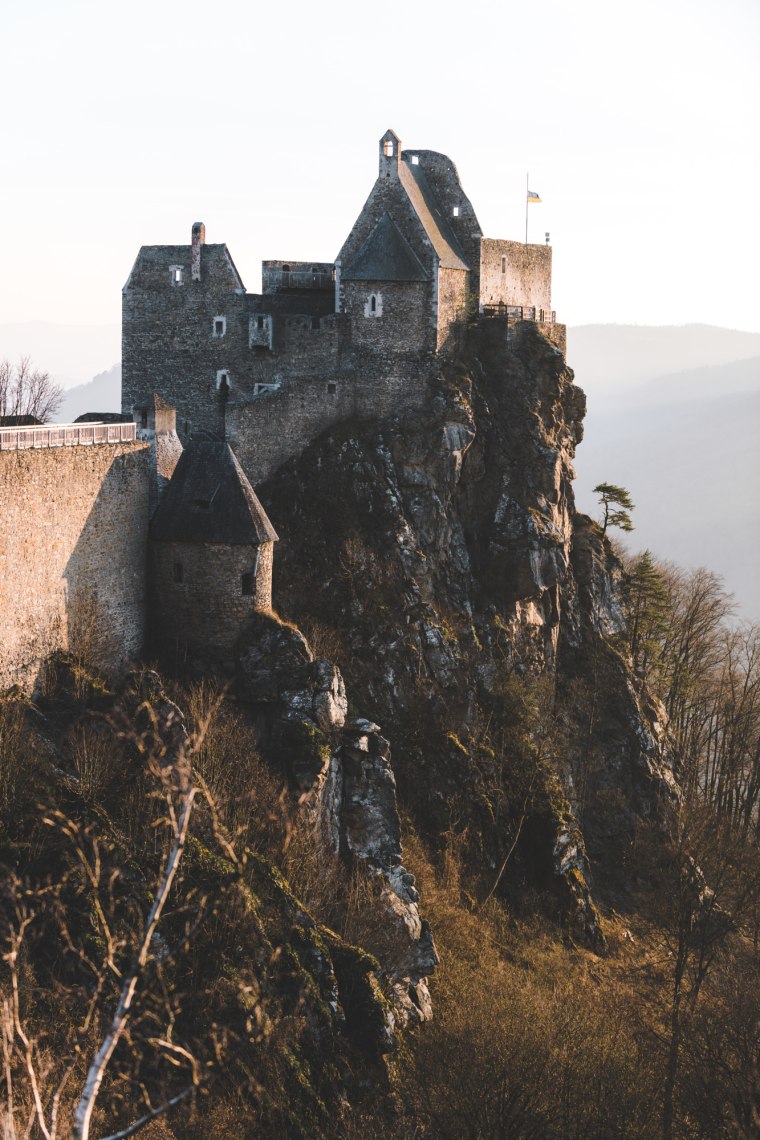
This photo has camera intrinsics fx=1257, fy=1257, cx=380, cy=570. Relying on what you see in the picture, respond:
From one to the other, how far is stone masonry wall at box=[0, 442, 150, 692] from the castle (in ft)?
0.18

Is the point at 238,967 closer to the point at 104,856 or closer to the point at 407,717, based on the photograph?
the point at 104,856

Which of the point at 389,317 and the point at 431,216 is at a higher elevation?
the point at 431,216

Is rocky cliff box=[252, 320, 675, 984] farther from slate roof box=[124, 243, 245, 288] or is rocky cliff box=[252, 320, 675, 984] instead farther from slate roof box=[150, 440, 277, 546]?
slate roof box=[124, 243, 245, 288]

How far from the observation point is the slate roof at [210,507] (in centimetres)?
3747

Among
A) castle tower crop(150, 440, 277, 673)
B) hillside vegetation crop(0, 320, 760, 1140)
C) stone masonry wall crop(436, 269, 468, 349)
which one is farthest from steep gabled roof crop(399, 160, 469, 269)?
castle tower crop(150, 440, 277, 673)

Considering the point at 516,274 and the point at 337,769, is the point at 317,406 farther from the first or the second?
the point at 337,769

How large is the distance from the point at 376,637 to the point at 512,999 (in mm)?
14156

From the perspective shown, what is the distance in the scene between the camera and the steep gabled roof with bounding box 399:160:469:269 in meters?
51.1

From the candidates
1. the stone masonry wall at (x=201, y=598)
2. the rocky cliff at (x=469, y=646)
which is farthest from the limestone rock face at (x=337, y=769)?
the stone masonry wall at (x=201, y=598)

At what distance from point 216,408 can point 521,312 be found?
15.8m

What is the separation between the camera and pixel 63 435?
32.9m

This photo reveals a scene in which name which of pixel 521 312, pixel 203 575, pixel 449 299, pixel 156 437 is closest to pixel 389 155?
pixel 449 299

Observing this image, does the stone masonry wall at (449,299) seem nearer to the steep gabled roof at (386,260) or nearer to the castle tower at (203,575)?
the steep gabled roof at (386,260)

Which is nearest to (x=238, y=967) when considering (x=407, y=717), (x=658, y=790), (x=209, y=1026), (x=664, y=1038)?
(x=209, y=1026)
